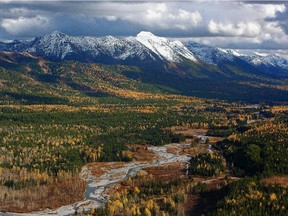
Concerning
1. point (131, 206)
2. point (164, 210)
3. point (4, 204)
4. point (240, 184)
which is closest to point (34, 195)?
point (4, 204)

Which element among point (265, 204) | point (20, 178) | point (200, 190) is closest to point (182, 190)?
point (200, 190)

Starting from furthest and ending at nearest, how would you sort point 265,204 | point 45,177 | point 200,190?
point 45,177 < point 200,190 < point 265,204

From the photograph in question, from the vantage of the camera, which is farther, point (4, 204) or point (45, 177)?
point (45, 177)

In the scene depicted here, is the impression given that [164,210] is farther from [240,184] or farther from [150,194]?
[240,184]

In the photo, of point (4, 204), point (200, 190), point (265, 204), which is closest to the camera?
point (265, 204)

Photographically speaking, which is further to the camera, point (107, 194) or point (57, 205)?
point (107, 194)

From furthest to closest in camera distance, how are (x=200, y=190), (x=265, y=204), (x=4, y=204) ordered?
(x=200, y=190) < (x=4, y=204) < (x=265, y=204)

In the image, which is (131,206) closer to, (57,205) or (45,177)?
(57,205)

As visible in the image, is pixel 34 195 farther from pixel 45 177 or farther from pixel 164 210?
pixel 164 210
